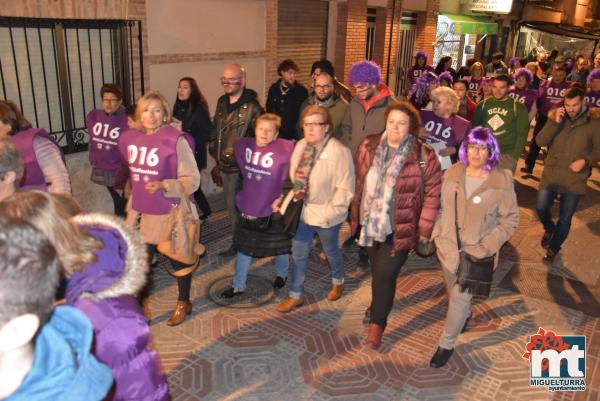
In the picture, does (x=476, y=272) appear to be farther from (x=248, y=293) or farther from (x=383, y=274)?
(x=248, y=293)

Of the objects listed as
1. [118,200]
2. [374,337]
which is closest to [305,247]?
[374,337]

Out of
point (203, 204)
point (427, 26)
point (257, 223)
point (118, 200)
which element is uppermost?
point (427, 26)

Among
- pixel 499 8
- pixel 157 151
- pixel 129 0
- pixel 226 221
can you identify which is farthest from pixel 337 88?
pixel 499 8

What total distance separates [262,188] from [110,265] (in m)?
3.00

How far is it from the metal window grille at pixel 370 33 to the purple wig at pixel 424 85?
17.0 feet

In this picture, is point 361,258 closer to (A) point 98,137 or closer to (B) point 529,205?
(A) point 98,137

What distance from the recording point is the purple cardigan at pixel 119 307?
1.93m

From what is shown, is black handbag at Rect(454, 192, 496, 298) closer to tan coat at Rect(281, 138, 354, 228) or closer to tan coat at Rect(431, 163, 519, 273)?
tan coat at Rect(431, 163, 519, 273)

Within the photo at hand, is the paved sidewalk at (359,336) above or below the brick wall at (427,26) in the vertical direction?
below

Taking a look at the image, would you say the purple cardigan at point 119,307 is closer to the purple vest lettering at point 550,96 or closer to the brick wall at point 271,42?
the brick wall at point 271,42

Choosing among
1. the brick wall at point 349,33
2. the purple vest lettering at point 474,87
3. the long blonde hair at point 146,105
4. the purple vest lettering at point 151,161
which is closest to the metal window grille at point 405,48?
the brick wall at point 349,33

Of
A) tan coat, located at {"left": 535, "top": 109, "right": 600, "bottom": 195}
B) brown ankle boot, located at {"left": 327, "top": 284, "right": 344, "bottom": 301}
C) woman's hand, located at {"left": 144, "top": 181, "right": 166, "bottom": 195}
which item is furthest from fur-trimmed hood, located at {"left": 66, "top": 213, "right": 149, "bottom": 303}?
tan coat, located at {"left": 535, "top": 109, "right": 600, "bottom": 195}

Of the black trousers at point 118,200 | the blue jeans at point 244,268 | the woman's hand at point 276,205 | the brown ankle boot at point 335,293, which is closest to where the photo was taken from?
the woman's hand at point 276,205

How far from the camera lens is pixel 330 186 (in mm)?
4789
